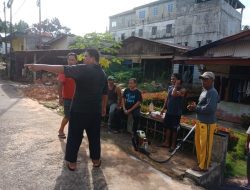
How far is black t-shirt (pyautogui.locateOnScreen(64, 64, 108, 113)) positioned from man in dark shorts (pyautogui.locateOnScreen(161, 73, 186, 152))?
2.27 meters

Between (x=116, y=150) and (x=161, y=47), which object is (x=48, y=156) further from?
(x=161, y=47)

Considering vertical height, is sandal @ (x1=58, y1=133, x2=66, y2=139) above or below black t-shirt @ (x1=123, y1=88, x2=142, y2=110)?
below

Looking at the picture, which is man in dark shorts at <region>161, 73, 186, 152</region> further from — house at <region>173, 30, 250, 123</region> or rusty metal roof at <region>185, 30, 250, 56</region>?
rusty metal roof at <region>185, 30, 250, 56</region>

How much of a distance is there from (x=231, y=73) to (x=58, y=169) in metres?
10.3

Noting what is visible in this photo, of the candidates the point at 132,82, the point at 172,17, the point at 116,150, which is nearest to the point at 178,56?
the point at 132,82

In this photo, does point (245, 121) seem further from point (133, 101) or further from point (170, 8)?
point (170, 8)

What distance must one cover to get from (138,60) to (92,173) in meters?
21.8

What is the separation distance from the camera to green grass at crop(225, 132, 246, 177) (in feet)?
19.7

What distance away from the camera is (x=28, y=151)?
17.5 feet

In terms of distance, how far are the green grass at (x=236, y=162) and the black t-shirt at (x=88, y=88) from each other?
3.48 m

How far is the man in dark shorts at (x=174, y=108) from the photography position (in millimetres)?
6109

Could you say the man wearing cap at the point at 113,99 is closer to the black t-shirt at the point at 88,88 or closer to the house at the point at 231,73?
the black t-shirt at the point at 88,88

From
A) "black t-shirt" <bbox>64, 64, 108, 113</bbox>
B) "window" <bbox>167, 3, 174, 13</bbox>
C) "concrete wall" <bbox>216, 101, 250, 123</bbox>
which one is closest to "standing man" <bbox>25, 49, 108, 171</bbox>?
"black t-shirt" <bbox>64, 64, 108, 113</bbox>

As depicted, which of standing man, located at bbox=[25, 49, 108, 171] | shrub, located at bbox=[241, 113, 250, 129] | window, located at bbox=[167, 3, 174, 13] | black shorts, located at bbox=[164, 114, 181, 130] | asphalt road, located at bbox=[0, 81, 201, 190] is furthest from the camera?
window, located at bbox=[167, 3, 174, 13]
